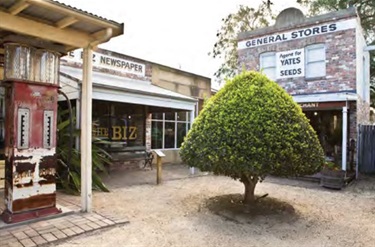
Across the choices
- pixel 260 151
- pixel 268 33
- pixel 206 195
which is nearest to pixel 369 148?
pixel 268 33

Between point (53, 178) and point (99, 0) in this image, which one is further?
point (99, 0)

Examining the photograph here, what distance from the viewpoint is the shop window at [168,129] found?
1252cm

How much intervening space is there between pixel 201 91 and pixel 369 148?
7550mm

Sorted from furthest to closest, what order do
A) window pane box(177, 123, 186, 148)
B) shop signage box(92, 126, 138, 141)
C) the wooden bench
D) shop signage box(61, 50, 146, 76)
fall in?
1. window pane box(177, 123, 186, 148)
2. shop signage box(92, 126, 138, 141)
3. the wooden bench
4. shop signage box(61, 50, 146, 76)

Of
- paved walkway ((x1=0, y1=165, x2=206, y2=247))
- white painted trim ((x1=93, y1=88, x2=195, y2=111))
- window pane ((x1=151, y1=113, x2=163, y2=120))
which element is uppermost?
white painted trim ((x1=93, y1=88, x2=195, y2=111))

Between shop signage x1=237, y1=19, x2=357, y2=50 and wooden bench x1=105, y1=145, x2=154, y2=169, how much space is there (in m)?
6.59

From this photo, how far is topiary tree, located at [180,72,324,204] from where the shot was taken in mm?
5027

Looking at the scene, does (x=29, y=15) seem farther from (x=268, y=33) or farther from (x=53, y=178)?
(x=268, y=33)

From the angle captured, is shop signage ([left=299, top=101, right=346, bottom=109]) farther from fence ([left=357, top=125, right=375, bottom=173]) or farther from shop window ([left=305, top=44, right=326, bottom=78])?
fence ([left=357, top=125, right=375, bottom=173])

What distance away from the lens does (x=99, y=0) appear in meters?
8.46

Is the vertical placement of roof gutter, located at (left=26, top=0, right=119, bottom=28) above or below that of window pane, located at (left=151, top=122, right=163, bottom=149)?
above

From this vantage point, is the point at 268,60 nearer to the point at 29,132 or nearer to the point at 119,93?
the point at 119,93

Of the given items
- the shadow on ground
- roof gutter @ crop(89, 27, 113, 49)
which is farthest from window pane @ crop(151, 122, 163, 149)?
roof gutter @ crop(89, 27, 113, 49)

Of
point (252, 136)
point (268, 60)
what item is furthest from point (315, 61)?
point (252, 136)
